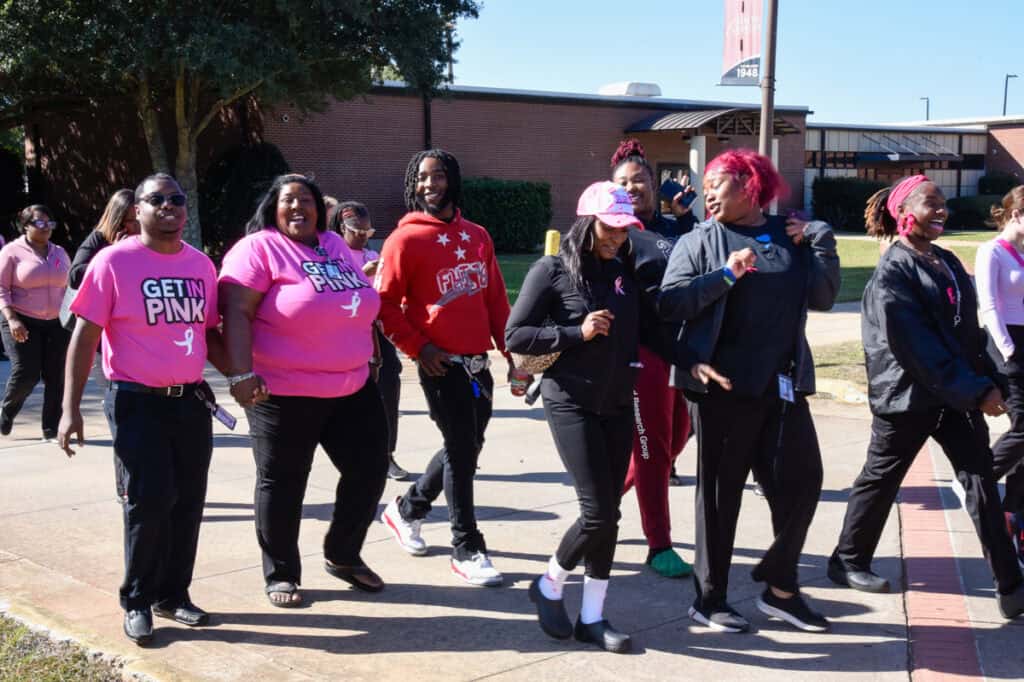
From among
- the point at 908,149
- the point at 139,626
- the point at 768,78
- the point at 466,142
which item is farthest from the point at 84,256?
the point at 908,149

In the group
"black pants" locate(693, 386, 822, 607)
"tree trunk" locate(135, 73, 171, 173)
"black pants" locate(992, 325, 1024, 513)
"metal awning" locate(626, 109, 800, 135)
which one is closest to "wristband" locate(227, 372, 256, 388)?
"black pants" locate(693, 386, 822, 607)

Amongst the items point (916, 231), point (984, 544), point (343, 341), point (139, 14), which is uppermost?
point (139, 14)

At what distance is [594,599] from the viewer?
4.54 m

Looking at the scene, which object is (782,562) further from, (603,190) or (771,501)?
(603,190)

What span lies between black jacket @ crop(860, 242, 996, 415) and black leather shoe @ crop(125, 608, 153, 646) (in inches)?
129

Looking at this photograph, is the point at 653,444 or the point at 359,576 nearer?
the point at 359,576

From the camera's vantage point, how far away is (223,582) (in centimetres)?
538

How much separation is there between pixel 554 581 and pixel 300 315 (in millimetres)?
1526

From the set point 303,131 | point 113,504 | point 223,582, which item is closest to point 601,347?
point 223,582

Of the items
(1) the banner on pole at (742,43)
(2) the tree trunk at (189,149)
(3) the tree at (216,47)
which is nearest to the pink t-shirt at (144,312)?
(1) the banner on pole at (742,43)

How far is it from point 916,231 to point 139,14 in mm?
19953

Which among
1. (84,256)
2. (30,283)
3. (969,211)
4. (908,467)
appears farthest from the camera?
(969,211)

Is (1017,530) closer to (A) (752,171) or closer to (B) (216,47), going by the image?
(A) (752,171)

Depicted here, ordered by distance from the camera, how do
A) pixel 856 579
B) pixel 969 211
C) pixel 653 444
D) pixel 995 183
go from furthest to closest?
pixel 995 183 < pixel 969 211 < pixel 653 444 < pixel 856 579
